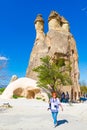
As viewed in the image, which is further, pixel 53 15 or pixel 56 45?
pixel 53 15

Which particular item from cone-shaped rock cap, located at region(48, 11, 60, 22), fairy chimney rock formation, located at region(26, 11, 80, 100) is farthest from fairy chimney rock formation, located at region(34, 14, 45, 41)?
cone-shaped rock cap, located at region(48, 11, 60, 22)

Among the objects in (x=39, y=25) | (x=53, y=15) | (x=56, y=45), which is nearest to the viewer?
(x=56, y=45)

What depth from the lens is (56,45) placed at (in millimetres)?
Answer: 64625

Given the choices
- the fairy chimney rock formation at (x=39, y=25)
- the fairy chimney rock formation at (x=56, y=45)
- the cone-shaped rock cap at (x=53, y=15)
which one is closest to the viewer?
the fairy chimney rock formation at (x=56, y=45)

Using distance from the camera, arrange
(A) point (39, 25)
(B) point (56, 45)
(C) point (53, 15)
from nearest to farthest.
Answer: (B) point (56, 45) → (C) point (53, 15) → (A) point (39, 25)

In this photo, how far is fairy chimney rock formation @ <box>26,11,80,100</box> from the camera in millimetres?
64562

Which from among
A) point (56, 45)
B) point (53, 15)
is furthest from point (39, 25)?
point (56, 45)

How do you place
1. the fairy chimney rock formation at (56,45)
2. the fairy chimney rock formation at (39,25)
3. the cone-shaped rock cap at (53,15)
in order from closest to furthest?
the fairy chimney rock formation at (56,45) < the cone-shaped rock cap at (53,15) < the fairy chimney rock formation at (39,25)

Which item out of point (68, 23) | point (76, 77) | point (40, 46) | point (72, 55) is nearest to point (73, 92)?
point (76, 77)

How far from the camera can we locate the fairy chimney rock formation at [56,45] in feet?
212

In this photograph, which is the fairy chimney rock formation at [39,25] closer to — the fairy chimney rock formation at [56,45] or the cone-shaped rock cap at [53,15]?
the fairy chimney rock formation at [56,45]

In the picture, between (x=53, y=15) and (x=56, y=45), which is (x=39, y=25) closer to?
(x=53, y=15)

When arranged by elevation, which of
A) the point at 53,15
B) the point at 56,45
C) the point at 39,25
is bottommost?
the point at 56,45

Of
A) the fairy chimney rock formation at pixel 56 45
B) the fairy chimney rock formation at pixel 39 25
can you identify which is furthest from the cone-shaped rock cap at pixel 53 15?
the fairy chimney rock formation at pixel 39 25
